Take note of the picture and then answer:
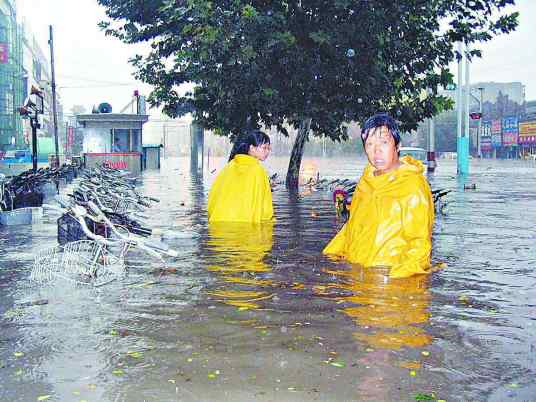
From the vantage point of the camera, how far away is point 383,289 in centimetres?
663

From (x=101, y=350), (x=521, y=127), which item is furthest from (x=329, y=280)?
(x=521, y=127)

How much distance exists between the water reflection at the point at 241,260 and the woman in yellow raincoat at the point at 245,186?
0.17 meters

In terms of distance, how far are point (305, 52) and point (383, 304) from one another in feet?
43.2

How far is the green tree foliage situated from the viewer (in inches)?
663

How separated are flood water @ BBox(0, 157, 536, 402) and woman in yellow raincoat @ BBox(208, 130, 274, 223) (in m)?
2.10

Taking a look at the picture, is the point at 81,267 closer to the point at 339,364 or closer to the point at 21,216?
the point at 339,364

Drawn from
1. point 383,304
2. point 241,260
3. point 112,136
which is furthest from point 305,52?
point 112,136

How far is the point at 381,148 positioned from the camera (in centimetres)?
716

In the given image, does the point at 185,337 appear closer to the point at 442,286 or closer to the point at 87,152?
the point at 442,286

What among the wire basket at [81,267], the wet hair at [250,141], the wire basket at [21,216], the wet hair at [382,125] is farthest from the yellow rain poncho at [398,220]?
the wire basket at [21,216]

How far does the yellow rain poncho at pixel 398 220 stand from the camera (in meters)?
7.08

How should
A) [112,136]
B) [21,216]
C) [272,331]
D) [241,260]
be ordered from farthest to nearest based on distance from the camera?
[112,136]
[21,216]
[241,260]
[272,331]

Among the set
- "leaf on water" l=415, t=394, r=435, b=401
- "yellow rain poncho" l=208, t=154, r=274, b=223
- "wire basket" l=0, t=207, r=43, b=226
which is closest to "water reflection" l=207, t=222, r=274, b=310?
"yellow rain poncho" l=208, t=154, r=274, b=223

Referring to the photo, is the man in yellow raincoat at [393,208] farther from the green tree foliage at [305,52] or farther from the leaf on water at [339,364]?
the green tree foliage at [305,52]
